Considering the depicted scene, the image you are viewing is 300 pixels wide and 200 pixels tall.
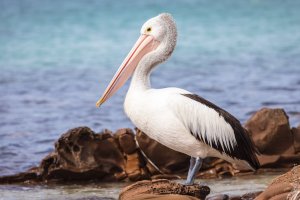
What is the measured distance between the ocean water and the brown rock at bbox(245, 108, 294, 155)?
7.66 ft

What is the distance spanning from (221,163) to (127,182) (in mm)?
896

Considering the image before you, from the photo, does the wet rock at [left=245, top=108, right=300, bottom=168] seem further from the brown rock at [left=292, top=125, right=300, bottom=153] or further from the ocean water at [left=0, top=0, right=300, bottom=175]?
the ocean water at [left=0, top=0, right=300, bottom=175]

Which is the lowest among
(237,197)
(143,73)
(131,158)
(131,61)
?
(237,197)

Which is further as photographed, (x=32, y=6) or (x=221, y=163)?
(x=32, y=6)

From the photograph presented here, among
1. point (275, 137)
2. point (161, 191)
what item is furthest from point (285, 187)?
point (275, 137)

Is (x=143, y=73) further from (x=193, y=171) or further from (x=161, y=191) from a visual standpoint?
(x=161, y=191)

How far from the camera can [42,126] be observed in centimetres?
1113

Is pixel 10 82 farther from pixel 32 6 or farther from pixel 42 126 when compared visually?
pixel 32 6

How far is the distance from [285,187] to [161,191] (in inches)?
35.6

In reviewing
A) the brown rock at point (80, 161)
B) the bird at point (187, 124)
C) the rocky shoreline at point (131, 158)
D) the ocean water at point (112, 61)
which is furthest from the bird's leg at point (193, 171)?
the ocean water at point (112, 61)

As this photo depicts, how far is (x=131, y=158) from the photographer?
25.9 feet

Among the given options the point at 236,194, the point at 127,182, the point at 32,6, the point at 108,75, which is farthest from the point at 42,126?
the point at 32,6

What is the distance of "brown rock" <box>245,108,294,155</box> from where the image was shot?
800cm

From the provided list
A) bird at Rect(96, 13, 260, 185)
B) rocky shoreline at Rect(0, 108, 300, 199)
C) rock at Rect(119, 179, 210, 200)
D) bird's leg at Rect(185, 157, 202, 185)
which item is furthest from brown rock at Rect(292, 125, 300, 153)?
rock at Rect(119, 179, 210, 200)
